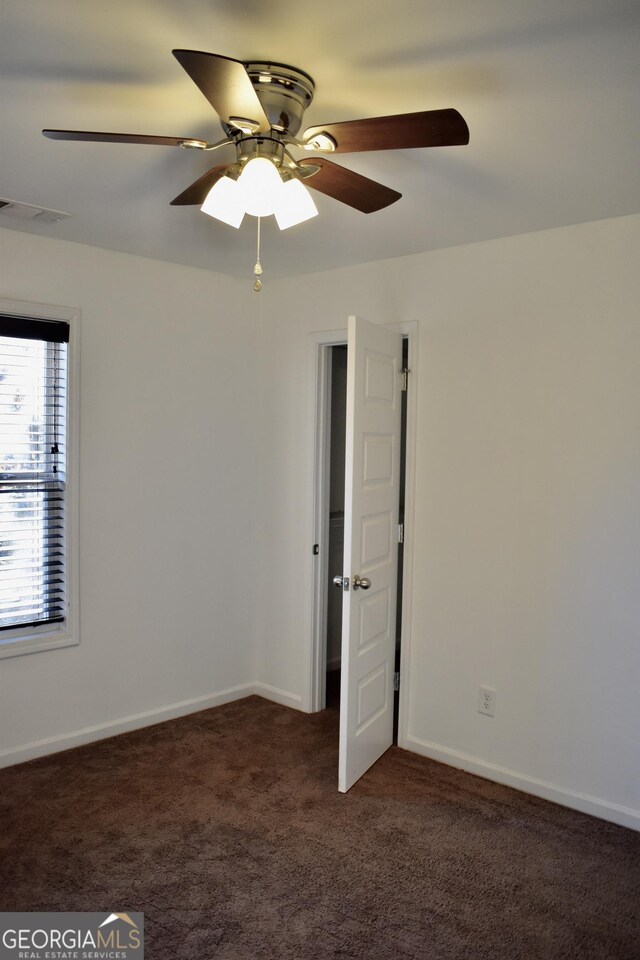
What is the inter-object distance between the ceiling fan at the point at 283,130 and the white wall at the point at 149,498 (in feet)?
5.18

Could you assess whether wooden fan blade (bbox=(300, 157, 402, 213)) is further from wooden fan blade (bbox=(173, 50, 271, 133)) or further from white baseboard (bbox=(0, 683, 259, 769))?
white baseboard (bbox=(0, 683, 259, 769))

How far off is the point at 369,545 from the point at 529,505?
0.75 meters

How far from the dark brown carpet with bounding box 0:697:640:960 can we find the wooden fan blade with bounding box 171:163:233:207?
7.65ft

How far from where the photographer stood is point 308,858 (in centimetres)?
258

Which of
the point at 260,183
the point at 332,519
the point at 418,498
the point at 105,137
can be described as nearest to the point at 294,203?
the point at 260,183

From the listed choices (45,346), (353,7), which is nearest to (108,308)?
(45,346)

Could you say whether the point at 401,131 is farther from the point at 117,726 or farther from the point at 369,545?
the point at 117,726

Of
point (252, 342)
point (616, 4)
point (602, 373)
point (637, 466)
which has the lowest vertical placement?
point (637, 466)

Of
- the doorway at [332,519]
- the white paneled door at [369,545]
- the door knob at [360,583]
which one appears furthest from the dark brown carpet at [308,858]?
the door knob at [360,583]

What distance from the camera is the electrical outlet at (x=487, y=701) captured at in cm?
320

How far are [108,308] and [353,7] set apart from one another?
7.58 ft

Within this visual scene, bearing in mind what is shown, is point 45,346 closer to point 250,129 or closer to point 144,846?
point 250,129

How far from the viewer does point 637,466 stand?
2773 millimetres

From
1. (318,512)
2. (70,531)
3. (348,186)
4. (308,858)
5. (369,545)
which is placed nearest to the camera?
(348,186)
